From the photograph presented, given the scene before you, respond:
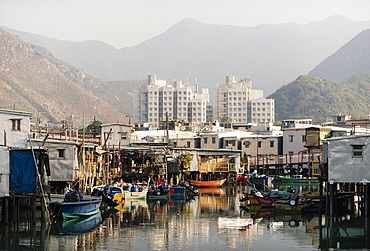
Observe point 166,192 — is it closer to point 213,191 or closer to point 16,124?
point 213,191

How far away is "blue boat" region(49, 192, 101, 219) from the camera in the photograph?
39.1 m

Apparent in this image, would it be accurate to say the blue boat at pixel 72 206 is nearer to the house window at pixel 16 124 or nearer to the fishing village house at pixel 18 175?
the fishing village house at pixel 18 175

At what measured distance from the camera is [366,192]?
3984 centimetres

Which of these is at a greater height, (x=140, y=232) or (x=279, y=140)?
(x=279, y=140)

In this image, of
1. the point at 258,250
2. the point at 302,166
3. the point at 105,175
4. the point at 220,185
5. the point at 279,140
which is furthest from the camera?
the point at 279,140

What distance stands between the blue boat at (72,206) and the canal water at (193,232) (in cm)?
56

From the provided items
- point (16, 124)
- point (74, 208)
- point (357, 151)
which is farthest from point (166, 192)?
point (357, 151)

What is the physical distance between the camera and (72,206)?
1548 inches

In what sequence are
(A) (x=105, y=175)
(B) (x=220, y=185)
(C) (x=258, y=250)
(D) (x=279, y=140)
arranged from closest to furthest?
1. (C) (x=258, y=250)
2. (A) (x=105, y=175)
3. (B) (x=220, y=185)
4. (D) (x=279, y=140)

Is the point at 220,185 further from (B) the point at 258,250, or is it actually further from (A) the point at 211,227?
(B) the point at 258,250

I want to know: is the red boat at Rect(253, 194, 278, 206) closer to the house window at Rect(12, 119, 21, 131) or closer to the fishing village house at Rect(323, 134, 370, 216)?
the fishing village house at Rect(323, 134, 370, 216)

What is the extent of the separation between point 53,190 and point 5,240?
1596cm

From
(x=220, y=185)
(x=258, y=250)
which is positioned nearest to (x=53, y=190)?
(x=258, y=250)

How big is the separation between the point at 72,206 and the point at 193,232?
809 cm
